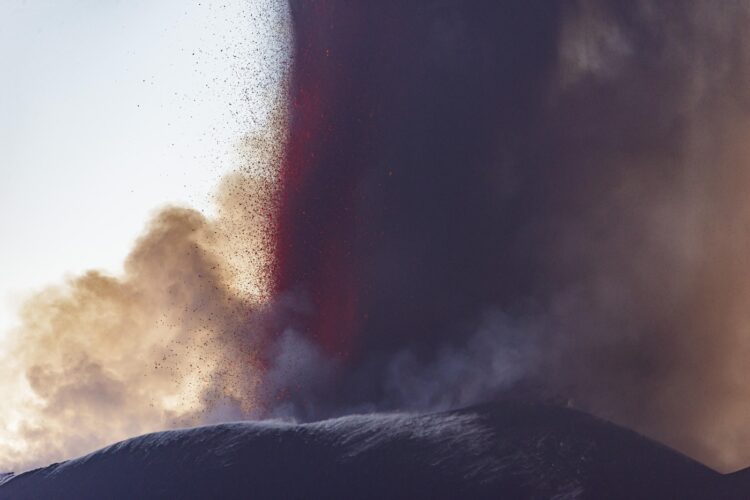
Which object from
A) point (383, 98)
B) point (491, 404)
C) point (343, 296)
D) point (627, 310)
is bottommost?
point (491, 404)

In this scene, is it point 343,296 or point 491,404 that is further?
point 343,296

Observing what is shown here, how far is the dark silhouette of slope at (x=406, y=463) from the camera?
27.9 m

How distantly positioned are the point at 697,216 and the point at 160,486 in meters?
23.1

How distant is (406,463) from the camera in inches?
1135

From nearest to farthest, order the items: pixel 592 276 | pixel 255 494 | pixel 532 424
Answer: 1. pixel 255 494
2. pixel 532 424
3. pixel 592 276

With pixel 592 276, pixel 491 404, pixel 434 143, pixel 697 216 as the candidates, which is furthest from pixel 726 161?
pixel 491 404

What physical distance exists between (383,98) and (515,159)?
19.6 ft

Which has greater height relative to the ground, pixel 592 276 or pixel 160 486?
pixel 592 276

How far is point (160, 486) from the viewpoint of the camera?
29.7m

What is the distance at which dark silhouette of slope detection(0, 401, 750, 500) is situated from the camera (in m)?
27.9

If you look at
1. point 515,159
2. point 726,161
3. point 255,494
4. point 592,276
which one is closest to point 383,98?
point 515,159

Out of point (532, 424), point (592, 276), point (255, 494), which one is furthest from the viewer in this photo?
point (592, 276)

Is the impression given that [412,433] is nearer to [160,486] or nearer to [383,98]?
[160,486]

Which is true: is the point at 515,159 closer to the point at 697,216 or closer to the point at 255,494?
the point at 697,216
